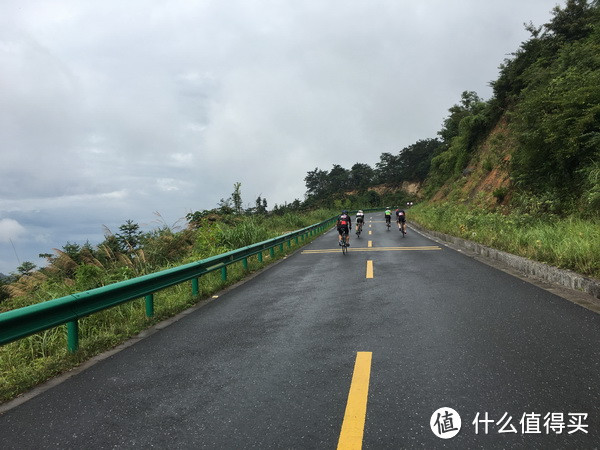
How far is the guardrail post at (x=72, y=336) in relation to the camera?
15.0 feet

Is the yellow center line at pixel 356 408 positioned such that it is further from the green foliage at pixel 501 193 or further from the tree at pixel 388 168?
the tree at pixel 388 168

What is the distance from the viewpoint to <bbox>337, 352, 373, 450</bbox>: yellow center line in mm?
→ 2530

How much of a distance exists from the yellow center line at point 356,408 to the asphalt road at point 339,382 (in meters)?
0.03

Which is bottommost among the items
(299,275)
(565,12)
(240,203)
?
(299,275)

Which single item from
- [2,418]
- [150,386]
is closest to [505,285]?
[150,386]

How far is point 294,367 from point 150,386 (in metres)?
1.41

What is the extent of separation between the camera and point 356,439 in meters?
2.54

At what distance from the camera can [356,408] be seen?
2.94 meters

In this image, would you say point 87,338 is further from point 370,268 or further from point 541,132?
point 541,132

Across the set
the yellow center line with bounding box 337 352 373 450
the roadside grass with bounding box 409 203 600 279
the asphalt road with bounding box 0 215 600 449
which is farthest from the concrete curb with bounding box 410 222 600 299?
the yellow center line with bounding box 337 352 373 450

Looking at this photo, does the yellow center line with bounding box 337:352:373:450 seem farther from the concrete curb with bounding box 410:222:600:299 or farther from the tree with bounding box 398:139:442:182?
the tree with bounding box 398:139:442:182

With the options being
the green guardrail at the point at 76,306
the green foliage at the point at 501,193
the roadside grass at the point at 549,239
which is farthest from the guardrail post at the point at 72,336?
the green foliage at the point at 501,193

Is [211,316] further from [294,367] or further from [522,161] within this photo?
[522,161]

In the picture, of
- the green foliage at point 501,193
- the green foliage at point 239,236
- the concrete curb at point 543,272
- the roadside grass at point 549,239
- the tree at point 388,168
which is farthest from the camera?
the tree at point 388,168
